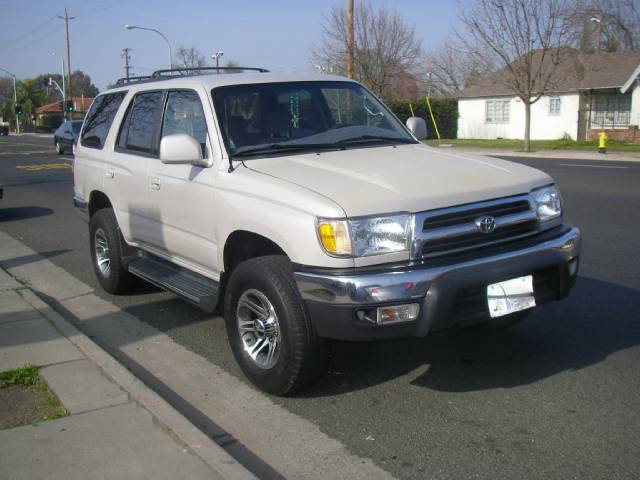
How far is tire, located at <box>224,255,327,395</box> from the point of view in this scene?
3939mm

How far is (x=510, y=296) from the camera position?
3996 mm

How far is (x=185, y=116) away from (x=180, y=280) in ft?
4.00

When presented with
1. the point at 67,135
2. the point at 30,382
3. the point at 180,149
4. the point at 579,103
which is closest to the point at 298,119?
the point at 180,149

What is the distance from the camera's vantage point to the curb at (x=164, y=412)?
3.34 m

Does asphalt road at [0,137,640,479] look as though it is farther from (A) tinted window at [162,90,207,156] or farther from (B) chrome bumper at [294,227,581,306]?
(A) tinted window at [162,90,207,156]

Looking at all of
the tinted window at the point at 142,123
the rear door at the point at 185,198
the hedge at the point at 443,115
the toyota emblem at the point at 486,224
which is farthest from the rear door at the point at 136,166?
the hedge at the point at 443,115

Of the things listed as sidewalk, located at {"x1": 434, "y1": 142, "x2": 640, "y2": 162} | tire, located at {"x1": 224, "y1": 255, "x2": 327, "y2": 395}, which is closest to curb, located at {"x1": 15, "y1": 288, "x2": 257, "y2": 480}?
tire, located at {"x1": 224, "y1": 255, "x2": 327, "y2": 395}

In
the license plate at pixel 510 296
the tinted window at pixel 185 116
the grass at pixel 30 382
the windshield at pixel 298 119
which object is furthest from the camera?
the tinted window at pixel 185 116

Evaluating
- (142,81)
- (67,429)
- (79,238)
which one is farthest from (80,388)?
(79,238)

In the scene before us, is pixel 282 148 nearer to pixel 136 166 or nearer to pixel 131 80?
pixel 136 166

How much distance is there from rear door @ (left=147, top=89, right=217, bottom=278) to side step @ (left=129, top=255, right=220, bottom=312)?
0.08m

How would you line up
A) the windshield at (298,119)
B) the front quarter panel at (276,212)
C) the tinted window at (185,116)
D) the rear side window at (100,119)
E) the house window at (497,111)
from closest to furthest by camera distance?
1. the front quarter panel at (276,212)
2. the windshield at (298,119)
3. the tinted window at (185,116)
4. the rear side window at (100,119)
5. the house window at (497,111)

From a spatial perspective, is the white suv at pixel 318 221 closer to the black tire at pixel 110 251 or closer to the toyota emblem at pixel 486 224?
the toyota emblem at pixel 486 224

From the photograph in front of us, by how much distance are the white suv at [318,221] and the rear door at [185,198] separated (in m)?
0.02
